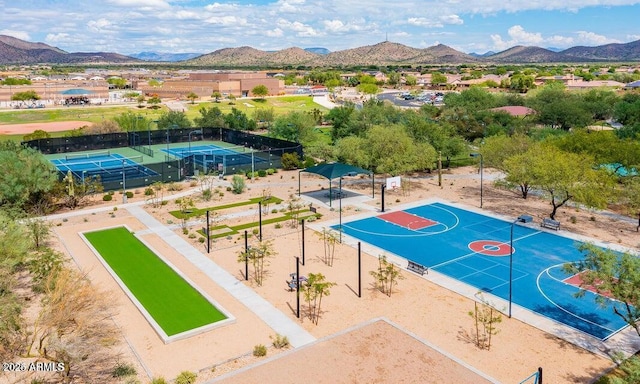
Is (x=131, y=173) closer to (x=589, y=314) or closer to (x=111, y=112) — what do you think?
(x=589, y=314)

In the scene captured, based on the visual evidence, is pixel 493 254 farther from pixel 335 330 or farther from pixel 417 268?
pixel 335 330

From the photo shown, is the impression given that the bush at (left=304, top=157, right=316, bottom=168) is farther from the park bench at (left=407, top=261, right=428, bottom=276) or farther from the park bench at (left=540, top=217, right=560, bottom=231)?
the park bench at (left=407, top=261, right=428, bottom=276)

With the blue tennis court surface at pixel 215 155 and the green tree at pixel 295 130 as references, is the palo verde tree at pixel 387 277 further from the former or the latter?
the green tree at pixel 295 130

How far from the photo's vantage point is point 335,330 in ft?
Result: 70.8

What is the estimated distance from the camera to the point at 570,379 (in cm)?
1808

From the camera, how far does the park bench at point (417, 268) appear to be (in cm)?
2769

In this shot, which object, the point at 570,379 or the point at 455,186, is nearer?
the point at 570,379

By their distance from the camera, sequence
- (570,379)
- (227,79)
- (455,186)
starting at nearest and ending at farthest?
1. (570,379)
2. (455,186)
3. (227,79)

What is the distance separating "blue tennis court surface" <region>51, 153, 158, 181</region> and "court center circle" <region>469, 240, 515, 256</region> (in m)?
32.1

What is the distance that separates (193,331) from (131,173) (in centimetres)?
3433

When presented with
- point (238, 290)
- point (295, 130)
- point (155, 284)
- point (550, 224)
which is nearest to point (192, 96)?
point (295, 130)

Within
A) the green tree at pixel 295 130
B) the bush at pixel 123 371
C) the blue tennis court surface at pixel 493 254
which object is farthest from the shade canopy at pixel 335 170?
the green tree at pixel 295 130

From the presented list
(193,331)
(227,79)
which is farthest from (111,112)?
(193,331)

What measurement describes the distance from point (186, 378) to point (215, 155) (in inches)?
1685
